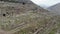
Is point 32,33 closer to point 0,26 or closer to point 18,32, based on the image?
point 18,32

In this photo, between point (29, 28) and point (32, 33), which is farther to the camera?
point (29, 28)

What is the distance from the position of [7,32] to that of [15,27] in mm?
3121

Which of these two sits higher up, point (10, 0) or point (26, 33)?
point (26, 33)

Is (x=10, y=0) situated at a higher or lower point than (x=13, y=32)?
lower

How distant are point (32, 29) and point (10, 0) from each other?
38.4 metres

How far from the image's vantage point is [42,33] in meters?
26.5

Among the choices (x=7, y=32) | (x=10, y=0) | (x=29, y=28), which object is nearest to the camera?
(x=7, y=32)

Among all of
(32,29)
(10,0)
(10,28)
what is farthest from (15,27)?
(10,0)

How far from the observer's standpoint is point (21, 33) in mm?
24891

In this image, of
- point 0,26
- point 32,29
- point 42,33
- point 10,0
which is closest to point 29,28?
point 32,29

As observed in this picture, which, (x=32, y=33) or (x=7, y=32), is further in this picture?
(x=32, y=33)

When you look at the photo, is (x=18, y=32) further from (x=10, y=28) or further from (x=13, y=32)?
(x=10, y=28)

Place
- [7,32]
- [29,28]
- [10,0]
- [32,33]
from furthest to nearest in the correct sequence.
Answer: [10,0] → [29,28] → [32,33] → [7,32]

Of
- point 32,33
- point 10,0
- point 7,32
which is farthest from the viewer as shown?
point 10,0
